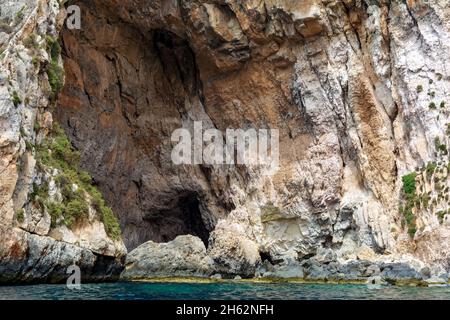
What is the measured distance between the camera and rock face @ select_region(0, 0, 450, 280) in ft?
103

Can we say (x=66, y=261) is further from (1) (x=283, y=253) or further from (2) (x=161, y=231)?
(2) (x=161, y=231)

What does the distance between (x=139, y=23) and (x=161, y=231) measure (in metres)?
15.1

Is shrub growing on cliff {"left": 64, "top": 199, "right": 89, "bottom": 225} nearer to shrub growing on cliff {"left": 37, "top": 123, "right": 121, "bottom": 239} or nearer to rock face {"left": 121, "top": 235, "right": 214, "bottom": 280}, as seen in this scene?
shrub growing on cliff {"left": 37, "top": 123, "right": 121, "bottom": 239}

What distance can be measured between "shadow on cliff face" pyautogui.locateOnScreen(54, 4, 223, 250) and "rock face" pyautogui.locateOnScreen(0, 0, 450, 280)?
9 cm

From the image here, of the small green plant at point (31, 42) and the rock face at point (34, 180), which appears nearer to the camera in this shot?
the rock face at point (34, 180)

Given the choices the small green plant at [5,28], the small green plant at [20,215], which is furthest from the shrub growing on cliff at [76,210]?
the small green plant at [5,28]

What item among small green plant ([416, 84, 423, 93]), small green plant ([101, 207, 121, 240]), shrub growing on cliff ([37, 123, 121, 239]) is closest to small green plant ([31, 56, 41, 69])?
shrub growing on cliff ([37, 123, 121, 239])

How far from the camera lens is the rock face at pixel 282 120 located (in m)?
31.2

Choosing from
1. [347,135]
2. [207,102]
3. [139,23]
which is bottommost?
[347,135]

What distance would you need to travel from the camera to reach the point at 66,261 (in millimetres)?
22000

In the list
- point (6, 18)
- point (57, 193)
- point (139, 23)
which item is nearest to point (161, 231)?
point (139, 23)

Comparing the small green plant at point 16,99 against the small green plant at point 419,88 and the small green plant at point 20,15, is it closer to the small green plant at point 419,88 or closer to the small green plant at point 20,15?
the small green plant at point 20,15

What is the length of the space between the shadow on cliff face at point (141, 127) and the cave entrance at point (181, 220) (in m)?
0.07

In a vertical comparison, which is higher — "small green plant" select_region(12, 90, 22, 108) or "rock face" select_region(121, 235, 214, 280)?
"small green plant" select_region(12, 90, 22, 108)
